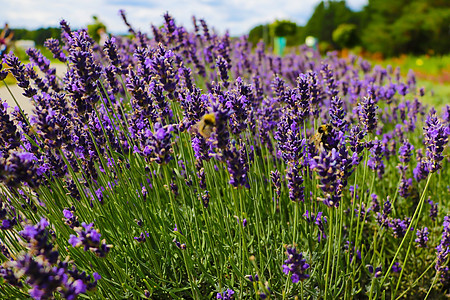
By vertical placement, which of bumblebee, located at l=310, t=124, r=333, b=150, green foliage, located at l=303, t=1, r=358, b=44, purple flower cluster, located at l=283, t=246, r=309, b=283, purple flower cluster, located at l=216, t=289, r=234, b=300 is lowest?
purple flower cluster, located at l=216, t=289, r=234, b=300

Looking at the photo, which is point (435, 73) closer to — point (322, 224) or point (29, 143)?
point (322, 224)

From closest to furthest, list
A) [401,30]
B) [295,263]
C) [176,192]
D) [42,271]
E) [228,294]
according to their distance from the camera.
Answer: [42,271]
[295,263]
[228,294]
[176,192]
[401,30]

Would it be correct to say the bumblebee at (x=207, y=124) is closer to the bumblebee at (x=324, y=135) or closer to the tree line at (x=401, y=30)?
the bumblebee at (x=324, y=135)

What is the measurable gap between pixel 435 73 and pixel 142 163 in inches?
617

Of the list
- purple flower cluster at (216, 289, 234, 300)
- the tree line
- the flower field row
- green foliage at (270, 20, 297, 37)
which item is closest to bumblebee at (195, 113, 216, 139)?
the flower field row

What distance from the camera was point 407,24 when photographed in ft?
73.6

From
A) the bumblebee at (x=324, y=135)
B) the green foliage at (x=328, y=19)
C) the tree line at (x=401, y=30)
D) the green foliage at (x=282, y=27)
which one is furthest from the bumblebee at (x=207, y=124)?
the green foliage at (x=328, y=19)

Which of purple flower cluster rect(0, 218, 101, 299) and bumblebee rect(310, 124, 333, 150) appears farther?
bumblebee rect(310, 124, 333, 150)

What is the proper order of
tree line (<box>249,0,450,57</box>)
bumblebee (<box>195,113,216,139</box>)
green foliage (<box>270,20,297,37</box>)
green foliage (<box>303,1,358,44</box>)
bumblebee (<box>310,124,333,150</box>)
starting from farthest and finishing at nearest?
green foliage (<box>303,1,358,44</box>) → tree line (<box>249,0,450,57</box>) → green foliage (<box>270,20,297,37</box>) → bumblebee (<box>310,124,333,150</box>) → bumblebee (<box>195,113,216,139</box>)

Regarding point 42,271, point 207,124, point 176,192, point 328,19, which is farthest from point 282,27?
point 328,19

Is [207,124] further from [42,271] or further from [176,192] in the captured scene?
[176,192]

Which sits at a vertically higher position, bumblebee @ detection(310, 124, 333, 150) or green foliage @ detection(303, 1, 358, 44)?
green foliage @ detection(303, 1, 358, 44)

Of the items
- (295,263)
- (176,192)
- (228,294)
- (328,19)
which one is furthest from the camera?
(328,19)

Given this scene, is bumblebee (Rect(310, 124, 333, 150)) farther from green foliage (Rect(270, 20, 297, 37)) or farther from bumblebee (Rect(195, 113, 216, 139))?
green foliage (Rect(270, 20, 297, 37))
